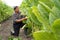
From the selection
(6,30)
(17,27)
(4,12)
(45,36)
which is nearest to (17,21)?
(17,27)

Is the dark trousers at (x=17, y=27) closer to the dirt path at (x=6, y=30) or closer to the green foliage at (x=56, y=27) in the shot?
the dirt path at (x=6, y=30)

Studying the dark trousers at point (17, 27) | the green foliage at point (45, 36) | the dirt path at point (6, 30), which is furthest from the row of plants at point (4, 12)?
the green foliage at point (45, 36)

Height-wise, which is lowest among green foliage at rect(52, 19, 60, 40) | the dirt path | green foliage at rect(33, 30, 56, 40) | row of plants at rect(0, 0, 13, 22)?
the dirt path

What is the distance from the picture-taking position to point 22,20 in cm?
705

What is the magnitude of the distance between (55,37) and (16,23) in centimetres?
699

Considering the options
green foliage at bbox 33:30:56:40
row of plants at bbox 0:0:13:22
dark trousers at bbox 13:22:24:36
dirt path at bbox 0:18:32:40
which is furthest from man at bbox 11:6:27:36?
green foliage at bbox 33:30:56:40

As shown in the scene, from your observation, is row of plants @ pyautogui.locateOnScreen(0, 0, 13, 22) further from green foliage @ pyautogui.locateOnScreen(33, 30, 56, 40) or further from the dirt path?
green foliage @ pyautogui.locateOnScreen(33, 30, 56, 40)

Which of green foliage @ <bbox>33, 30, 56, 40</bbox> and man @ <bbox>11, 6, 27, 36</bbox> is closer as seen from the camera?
green foliage @ <bbox>33, 30, 56, 40</bbox>

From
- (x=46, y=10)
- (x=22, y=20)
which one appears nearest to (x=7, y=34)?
(x=22, y=20)

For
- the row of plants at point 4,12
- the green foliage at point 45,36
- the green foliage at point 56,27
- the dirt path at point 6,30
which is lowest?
the dirt path at point 6,30

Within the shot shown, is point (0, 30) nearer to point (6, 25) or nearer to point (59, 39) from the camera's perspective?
point (6, 25)

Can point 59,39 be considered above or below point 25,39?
above

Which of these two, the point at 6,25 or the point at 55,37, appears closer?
the point at 55,37

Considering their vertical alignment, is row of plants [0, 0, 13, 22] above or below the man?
above
